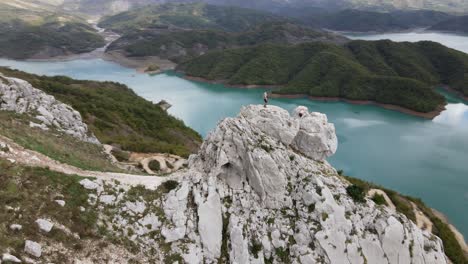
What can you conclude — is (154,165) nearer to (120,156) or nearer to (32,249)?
(120,156)

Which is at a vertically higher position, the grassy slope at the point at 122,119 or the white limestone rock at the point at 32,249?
the white limestone rock at the point at 32,249

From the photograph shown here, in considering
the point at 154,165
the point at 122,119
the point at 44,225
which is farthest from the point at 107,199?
the point at 122,119

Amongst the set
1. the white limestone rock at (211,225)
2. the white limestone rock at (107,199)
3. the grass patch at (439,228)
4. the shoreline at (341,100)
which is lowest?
the shoreline at (341,100)

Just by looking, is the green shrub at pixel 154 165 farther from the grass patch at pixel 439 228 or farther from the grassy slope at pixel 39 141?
the grass patch at pixel 439 228

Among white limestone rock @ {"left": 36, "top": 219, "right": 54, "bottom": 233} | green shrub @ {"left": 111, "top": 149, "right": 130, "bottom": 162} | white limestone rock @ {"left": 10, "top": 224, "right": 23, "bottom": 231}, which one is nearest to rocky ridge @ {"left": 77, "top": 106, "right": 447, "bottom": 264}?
white limestone rock @ {"left": 36, "top": 219, "right": 54, "bottom": 233}

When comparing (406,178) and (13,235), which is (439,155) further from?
(13,235)

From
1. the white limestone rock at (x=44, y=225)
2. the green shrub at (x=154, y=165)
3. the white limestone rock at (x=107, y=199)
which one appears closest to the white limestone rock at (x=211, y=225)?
the white limestone rock at (x=107, y=199)

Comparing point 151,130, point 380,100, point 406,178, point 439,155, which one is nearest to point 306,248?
point 406,178
